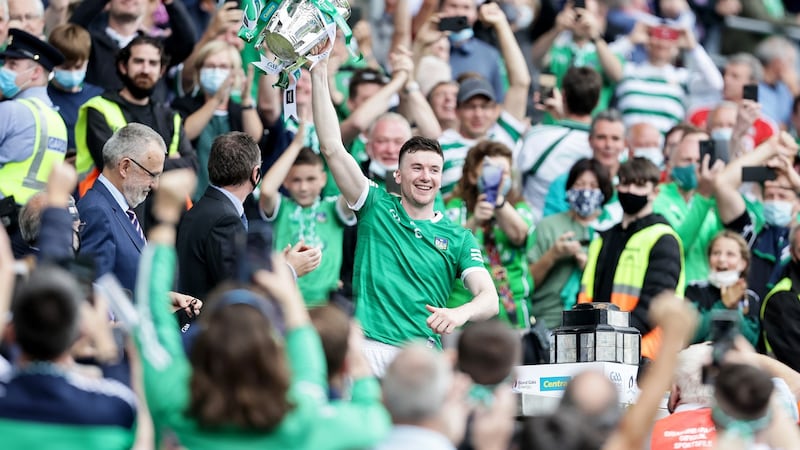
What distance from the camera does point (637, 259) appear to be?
35.0ft

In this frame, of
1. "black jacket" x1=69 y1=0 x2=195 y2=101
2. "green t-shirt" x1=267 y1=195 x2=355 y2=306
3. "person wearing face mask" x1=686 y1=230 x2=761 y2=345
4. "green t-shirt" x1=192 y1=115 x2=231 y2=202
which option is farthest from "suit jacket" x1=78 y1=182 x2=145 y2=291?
"person wearing face mask" x1=686 y1=230 x2=761 y2=345

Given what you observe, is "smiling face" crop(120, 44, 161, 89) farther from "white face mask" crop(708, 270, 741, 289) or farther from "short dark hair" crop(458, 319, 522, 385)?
"short dark hair" crop(458, 319, 522, 385)

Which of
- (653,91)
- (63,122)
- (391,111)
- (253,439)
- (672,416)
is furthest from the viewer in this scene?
(653,91)

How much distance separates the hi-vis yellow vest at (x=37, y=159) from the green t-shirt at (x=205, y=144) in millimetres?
1552

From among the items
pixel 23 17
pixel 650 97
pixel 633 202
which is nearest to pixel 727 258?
pixel 633 202

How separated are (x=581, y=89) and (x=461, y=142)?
1333 millimetres

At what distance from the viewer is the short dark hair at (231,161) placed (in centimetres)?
909

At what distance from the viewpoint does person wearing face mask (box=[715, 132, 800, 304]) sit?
12.3m

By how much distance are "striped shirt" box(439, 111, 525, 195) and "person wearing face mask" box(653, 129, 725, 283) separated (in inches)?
51.3

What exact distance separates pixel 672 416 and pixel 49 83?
5.57 metres

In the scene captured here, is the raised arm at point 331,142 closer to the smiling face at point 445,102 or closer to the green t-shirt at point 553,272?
the green t-shirt at point 553,272

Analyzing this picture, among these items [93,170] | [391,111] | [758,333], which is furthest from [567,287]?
[93,170]

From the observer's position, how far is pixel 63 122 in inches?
409

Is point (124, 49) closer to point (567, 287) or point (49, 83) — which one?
point (49, 83)
